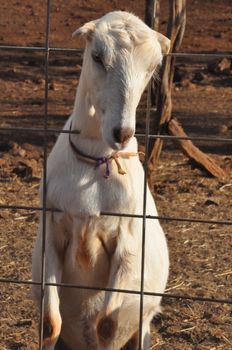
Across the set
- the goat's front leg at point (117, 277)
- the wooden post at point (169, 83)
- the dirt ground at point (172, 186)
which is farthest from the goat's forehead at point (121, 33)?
the wooden post at point (169, 83)

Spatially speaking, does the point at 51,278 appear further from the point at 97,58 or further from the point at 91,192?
the point at 97,58

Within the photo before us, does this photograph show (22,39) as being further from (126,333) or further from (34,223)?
(126,333)

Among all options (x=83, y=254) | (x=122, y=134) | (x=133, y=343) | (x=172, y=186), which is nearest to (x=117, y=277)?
(x=83, y=254)

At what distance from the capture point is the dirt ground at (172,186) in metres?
5.89

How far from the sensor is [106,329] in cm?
463

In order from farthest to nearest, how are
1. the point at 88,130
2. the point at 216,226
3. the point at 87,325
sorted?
1. the point at 216,226
2. the point at 87,325
3. the point at 88,130

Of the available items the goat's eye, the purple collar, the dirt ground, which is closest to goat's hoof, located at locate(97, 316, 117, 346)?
the purple collar

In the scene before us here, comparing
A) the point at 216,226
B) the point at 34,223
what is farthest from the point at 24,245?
the point at 216,226

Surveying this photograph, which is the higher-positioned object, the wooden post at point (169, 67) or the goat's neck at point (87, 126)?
the goat's neck at point (87, 126)

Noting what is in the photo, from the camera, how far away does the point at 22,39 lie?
16484 mm

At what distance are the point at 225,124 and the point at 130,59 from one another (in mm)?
6881

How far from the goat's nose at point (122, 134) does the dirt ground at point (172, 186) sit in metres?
2.08

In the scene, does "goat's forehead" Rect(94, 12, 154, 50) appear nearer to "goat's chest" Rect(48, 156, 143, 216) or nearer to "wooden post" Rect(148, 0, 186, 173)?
"goat's chest" Rect(48, 156, 143, 216)

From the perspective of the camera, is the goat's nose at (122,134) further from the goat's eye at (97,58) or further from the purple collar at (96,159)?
the purple collar at (96,159)
